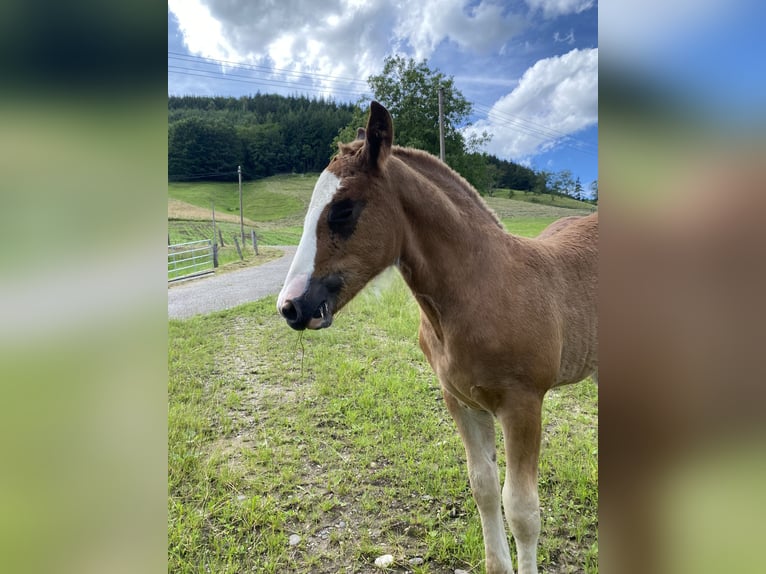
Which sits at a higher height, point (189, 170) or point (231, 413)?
point (189, 170)

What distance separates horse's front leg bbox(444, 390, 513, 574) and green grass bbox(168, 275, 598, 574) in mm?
185

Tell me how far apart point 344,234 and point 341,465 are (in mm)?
1886

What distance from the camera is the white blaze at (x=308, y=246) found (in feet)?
3.91

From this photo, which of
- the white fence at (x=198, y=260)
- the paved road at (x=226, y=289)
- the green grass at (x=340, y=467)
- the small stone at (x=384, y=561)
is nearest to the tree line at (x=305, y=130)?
the green grass at (x=340, y=467)

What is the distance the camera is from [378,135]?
128 centimetres

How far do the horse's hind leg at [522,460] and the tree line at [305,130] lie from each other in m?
1.36

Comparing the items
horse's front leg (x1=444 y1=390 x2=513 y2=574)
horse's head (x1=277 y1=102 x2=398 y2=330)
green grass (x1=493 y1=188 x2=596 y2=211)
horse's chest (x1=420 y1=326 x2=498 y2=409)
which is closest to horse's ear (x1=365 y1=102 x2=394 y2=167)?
horse's head (x1=277 y1=102 x2=398 y2=330)
